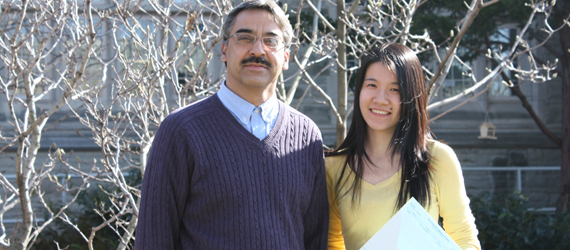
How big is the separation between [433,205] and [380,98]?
0.49 meters

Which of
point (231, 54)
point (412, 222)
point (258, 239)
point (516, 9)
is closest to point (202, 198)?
point (258, 239)

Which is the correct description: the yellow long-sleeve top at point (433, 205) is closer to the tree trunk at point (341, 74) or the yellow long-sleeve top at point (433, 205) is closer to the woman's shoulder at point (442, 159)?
the woman's shoulder at point (442, 159)

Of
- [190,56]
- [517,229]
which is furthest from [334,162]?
[190,56]

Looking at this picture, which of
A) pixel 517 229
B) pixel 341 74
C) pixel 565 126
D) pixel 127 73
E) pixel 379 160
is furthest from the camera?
pixel 565 126

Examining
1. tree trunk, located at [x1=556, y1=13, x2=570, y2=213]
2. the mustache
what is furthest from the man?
tree trunk, located at [x1=556, y1=13, x2=570, y2=213]

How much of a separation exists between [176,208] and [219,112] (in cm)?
39

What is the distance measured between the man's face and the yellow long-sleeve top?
592 mm

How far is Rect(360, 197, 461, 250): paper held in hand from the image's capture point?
169 centimetres

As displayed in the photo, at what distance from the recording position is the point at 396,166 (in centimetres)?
204

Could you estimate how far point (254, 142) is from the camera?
182 cm

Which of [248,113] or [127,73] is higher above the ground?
[127,73]

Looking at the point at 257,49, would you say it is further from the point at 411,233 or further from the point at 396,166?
the point at 411,233

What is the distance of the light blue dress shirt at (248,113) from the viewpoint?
186cm

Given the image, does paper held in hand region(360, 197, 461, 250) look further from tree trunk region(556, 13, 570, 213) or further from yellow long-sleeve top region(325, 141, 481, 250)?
tree trunk region(556, 13, 570, 213)
